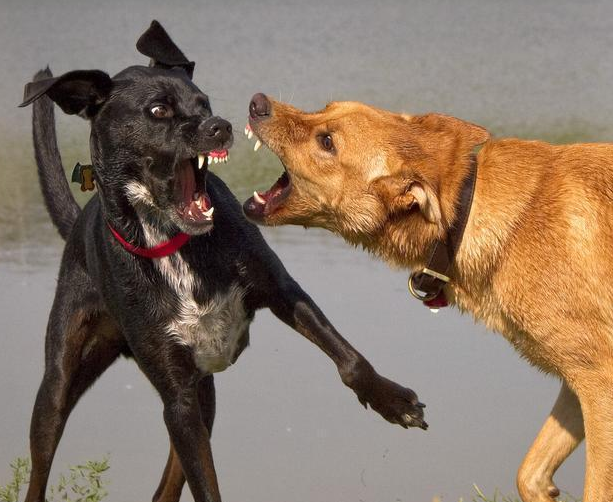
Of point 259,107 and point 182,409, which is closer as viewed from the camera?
point 182,409

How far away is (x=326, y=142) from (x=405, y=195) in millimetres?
468

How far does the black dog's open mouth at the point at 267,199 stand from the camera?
6.12 meters

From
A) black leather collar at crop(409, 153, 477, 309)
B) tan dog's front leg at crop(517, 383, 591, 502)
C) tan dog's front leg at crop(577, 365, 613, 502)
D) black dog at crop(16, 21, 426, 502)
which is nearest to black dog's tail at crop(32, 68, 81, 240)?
black dog at crop(16, 21, 426, 502)

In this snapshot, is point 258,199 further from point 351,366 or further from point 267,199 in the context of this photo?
point 351,366

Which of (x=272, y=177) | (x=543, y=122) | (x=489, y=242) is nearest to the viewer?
(x=489, y=242)

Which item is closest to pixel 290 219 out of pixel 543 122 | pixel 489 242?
pixel 489 242

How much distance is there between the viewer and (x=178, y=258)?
609cm

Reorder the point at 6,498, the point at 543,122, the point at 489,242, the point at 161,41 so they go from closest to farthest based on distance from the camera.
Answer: the point at 489,242
the point at 161,41
the point at 6,498
the point at 543,122

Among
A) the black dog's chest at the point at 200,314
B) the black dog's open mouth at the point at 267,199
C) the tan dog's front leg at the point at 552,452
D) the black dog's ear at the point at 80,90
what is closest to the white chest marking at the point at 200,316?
the black dog's chest at the point at 200,314

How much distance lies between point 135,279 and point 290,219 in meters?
0.75

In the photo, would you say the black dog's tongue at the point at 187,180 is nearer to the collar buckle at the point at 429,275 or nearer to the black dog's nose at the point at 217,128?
the black dog's nose at the point at 217,128

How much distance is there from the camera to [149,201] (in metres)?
6.05

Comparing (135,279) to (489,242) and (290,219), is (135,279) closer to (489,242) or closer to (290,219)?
(290,219)

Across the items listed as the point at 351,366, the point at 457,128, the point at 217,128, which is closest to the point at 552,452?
the point at 351,366
